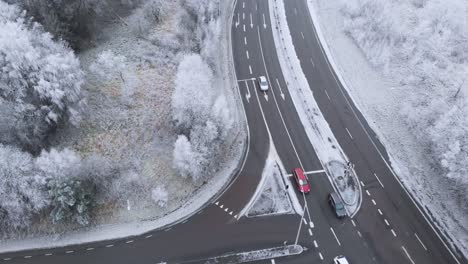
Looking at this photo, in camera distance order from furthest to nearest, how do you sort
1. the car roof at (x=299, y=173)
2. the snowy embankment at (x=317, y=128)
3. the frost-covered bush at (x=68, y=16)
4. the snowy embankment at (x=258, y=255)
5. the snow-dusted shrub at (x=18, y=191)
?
the frost-covered bush at (x=68, y=16) → the snowy embankment at (x=317, y=128) → the car roof at (x=299, y=173) → the snow-dusted shrub at (x=18, y=191) → the snowy embankment at (x=258, y=255)

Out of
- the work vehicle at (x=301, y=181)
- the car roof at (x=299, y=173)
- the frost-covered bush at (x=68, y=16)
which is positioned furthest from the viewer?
the frost-covered bush at (x=68, y=16)

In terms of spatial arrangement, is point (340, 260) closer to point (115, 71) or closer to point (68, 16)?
point (115, 71)

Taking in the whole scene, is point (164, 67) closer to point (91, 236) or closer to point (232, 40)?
point (232, 40)

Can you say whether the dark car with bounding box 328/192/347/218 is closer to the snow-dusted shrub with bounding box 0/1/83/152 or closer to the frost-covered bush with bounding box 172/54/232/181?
the frost-covered bush with bounding box 172/54/232/181

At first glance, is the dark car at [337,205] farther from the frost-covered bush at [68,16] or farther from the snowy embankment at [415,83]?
the frost-covered bush at [68,16]

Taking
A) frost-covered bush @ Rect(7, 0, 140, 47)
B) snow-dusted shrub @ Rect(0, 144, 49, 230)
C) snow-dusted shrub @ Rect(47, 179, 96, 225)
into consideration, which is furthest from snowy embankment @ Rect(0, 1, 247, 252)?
frost-covered bush @ Rect(7, 0, 140, 47)

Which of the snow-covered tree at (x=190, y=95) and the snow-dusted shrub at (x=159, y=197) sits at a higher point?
the snow-covered tree at (x=190, y=95)

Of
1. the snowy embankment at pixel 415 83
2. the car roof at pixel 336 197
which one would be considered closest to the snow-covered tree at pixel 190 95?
the car roof at pixel 336 197

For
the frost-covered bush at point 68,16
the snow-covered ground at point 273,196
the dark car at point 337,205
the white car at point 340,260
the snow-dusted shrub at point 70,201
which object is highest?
the frost-covered bush at point 68,16
